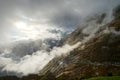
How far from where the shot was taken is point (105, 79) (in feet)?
389

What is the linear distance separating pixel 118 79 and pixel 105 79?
6.44m

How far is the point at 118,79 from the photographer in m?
115
